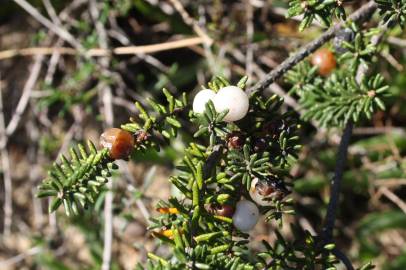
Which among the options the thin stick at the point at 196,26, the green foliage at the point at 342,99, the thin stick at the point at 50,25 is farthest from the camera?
the thin stick at the point at 50,25

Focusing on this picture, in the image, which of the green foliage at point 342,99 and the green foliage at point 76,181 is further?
the green foliage at point 342,99

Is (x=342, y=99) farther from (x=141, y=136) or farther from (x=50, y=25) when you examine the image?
(x=50, y=25)

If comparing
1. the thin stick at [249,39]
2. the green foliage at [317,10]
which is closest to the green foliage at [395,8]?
the green foliage at [317,10]

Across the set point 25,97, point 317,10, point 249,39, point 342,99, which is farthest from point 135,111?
point 317,10

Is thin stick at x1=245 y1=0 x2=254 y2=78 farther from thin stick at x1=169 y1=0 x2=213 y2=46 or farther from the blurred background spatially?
thin stick at x1=169 y1=0 x2=213 y2=46

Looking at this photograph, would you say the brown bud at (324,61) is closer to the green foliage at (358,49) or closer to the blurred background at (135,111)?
the green foliage at (358,49)

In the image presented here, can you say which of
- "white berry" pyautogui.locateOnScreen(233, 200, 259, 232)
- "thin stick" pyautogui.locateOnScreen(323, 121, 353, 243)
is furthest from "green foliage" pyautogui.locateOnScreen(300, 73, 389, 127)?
"white berry" pyautogui.locateOnScreen(233, 200, 259, 232)
